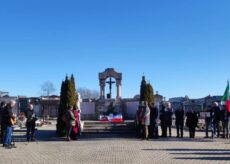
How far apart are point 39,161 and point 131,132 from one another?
1108 centimetres

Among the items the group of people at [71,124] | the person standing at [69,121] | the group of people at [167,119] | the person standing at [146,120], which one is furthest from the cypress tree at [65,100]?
the person standing at [146,120]

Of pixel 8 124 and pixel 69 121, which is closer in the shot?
pixel 8 124

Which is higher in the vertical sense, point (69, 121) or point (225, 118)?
point (225, 118)

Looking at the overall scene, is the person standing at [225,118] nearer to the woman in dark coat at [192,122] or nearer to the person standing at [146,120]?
the woman in dark coat at [192,122]

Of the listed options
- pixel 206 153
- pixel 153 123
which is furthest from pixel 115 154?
pixel 153 123

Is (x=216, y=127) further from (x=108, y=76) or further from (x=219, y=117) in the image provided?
(x=108, y=76)

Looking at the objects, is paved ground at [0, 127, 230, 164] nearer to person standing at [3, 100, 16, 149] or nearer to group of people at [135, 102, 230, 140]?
person standing at [3, 100, 16, 149]

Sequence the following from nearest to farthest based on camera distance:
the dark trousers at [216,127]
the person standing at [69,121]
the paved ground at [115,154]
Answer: the paved ground at [115,154] < the person standing at [69,121] < the dark trousers at [216,127]

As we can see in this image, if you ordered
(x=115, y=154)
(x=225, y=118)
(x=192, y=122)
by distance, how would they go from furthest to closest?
(x=192, y=122)
(x=225, y=118)
(x=115, y=154)

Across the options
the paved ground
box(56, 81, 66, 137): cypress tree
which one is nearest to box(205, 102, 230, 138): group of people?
the paved ground

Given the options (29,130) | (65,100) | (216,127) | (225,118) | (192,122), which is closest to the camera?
(29,130)

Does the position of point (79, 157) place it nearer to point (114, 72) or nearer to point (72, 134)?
point (72, 134)

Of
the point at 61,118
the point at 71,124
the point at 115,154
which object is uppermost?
the point at 61,118

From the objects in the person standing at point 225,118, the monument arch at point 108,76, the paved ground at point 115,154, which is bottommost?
the paved ground at point 115,154
